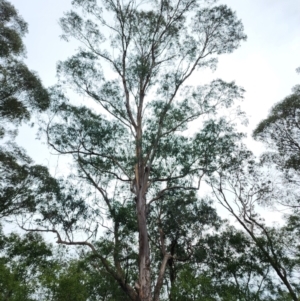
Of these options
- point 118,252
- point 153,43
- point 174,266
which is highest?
point 153,43

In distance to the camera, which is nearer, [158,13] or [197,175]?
[197,175]

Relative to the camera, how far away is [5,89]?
8.55 metres

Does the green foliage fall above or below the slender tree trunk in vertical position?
above

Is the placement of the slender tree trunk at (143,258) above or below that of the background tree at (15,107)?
below

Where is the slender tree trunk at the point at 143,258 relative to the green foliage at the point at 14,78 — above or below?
below

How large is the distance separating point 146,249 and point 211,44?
24.7ft

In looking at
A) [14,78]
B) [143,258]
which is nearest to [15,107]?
[14,78]

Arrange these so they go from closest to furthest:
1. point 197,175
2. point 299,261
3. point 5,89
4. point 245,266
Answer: point 5,89, point 197,175, point 299,261, point 245,266

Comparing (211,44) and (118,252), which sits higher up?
(211,44)

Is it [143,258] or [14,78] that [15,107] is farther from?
[143,258]

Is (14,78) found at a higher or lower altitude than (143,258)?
higher

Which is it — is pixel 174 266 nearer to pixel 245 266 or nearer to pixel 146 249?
pixel 245 266

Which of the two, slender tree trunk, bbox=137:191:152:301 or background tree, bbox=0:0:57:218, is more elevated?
background tree, bbox=0:0:57:218

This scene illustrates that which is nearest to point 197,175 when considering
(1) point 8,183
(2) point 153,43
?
(2) point 153,43
